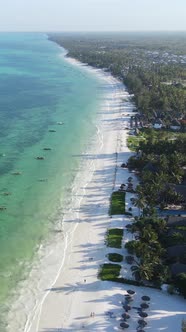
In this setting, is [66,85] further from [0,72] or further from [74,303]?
[74,303]

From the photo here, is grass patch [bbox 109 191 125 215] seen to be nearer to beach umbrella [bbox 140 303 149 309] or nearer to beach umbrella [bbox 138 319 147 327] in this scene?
beach umbrella [bbox 140 303 149 309]

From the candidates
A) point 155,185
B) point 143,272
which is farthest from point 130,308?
point 155,185

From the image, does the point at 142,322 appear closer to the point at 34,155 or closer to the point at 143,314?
the point at 143,314

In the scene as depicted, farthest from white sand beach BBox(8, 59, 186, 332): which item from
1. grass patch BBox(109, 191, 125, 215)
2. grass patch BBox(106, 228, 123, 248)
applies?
grass patch BBox(109, 191, 125, 215)

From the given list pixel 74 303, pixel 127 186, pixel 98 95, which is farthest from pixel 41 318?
pixel 98 95

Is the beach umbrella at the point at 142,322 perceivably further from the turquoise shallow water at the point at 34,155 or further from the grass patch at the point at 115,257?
the turquoise shallow water at the point at 34,155
